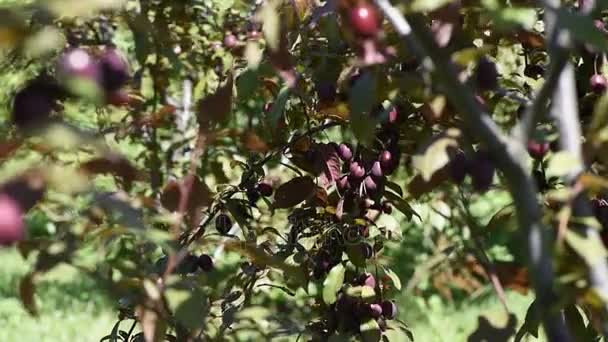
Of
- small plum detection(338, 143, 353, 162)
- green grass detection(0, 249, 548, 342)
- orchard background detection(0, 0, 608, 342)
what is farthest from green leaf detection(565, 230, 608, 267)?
green grass detection(0, 249, 548, 342)

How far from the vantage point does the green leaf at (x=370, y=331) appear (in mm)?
1651

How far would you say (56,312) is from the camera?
4.95 m

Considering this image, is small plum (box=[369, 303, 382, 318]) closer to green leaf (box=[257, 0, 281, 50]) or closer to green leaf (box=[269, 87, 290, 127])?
green leaf (box=[269, 87, 290, 127])

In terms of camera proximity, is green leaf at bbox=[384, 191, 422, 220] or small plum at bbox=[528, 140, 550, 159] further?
green leaf at bbox=[384, 191, 422, 220]

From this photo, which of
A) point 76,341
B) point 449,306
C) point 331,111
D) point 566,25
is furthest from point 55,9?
point 449,306

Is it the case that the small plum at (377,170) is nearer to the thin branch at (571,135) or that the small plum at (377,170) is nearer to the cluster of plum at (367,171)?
the cluster of plum at (367,171)

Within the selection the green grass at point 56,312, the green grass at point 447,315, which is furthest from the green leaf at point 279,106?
the green grass at point 447,315

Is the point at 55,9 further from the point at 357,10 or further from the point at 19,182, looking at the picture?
the point at 357,10

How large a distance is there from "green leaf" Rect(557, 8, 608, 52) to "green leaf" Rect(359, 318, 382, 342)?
35.4 inches

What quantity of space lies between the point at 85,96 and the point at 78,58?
0.05 m

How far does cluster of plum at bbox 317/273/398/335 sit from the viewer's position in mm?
1704

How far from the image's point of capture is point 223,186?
1.84 m

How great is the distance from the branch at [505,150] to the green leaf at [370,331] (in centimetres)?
77

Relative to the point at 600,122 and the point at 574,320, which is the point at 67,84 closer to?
the point at 600,122
